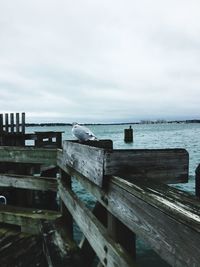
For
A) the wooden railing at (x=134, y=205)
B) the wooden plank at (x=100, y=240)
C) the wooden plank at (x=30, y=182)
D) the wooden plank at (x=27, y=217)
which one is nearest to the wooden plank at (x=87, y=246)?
the wooden railing at (x=134, y=205)

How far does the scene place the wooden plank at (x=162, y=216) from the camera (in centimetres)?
112

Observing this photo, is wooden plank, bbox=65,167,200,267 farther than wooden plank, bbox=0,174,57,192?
No

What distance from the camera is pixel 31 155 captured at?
4.13 meters

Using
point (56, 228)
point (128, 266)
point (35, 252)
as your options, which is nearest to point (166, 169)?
point (128, 266)

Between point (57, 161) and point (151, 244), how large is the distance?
8.68 feet

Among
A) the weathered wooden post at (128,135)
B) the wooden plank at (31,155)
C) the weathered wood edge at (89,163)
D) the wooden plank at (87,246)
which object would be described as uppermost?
the weathered wood edge at (89,163)

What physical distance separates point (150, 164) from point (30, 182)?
9.01 feet

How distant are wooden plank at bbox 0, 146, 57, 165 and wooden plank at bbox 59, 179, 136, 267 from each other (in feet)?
3.44

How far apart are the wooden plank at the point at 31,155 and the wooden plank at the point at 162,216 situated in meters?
2.28

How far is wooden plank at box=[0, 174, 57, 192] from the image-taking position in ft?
13.7

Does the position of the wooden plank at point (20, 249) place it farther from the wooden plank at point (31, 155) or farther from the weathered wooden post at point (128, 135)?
the weathered wooden post at point (128, 135)

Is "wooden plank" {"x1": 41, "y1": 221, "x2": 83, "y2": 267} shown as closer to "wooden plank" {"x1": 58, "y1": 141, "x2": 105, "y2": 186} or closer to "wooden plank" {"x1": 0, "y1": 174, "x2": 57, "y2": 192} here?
"wooden plank" {"x1": 0, "y1": 174, "x2": 57, "y2": 192}

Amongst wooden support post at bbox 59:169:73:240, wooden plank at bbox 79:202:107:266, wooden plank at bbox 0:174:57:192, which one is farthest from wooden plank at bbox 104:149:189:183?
wooden plank at bbox 0:174:57:192

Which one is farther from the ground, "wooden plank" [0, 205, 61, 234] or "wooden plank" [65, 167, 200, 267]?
"wooden plank" [65, 167, 200, 267]
